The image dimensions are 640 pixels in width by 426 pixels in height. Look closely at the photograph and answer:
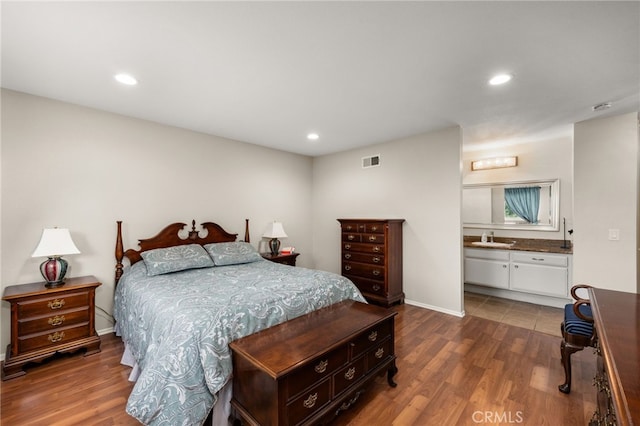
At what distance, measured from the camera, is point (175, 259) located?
3094 millimetres

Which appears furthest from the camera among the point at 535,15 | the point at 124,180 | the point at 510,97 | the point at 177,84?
the point at 124,180

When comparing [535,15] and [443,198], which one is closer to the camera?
[535,15]

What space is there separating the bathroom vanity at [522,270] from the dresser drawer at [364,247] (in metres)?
1.62

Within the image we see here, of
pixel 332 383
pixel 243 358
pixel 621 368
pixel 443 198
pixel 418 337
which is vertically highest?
pixel 443 198

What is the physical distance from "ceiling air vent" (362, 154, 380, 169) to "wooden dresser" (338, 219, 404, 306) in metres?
1.03

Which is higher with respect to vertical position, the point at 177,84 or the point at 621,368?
the point at 177,84

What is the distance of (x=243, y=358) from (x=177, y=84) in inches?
92.0

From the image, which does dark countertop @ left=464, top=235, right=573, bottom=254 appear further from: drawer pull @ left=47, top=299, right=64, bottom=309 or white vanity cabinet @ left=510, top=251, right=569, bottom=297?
drawer pull @ left=47, top=299, right=64, bottom=309

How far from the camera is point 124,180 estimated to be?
3.22m

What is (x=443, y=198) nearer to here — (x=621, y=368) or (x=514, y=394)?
(x=514, y=394)

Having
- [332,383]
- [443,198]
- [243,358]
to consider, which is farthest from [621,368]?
[443,198]

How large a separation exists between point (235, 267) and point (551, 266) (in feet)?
14.1

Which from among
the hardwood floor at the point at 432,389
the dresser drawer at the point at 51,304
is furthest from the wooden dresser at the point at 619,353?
the dresser drawer at the point at 51,304

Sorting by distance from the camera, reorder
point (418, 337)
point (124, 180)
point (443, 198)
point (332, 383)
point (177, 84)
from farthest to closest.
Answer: point (443, 198) < point (124, 180) < point (418, 337) < point (177, 84) < point (332, 383)
